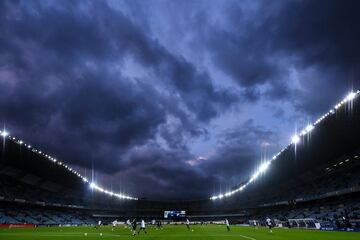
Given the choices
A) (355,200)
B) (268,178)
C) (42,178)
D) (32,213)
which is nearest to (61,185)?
(42,178)

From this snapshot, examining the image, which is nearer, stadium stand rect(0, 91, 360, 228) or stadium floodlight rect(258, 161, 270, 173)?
stadium stand rect(0, 91, 360, 228)

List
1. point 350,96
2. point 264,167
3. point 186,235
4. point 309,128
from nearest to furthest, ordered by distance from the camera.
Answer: point 186,235 < point 350,96 < point 309,128 < point 264,167

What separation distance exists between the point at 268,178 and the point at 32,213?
71.0 meters

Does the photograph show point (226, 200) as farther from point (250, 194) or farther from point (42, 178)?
point (42, 178)

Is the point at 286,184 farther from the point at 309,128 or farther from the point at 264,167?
the point at 309,128

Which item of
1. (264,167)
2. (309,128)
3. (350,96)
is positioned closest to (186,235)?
(350,96)

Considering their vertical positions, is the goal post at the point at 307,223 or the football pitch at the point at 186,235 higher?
the football pitch at the point at 186,235

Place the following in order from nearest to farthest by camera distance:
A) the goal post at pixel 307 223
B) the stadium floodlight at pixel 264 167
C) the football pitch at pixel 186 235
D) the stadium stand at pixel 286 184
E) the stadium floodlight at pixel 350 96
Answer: the football pitch at pixel 186 235, the stadium floodlight at pixel 350 96, the goal post at pixel 307 223, the stadium stand at pixel 286 184, the stadium floodlight at pixel 264 167

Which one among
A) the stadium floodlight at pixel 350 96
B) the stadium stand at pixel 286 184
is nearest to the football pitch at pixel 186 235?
the stadium stand at pixel 286 184

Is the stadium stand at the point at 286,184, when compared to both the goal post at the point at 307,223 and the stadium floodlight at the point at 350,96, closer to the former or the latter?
the goal post at the point at 307,223

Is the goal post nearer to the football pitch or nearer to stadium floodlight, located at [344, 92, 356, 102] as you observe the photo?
the football pitch

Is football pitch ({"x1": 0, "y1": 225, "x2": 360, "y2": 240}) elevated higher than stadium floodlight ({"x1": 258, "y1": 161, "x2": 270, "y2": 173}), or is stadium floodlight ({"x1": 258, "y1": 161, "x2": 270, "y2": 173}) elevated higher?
stadium floodlight ({"x1": 258, "y1": 161, "x2": 270, "y2": 173})

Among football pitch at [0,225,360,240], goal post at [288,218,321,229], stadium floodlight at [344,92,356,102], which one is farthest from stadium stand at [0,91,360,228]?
football pitch at [0,225,360,240]

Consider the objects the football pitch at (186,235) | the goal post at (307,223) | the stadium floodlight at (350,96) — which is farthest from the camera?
the goal post at (307,223)
